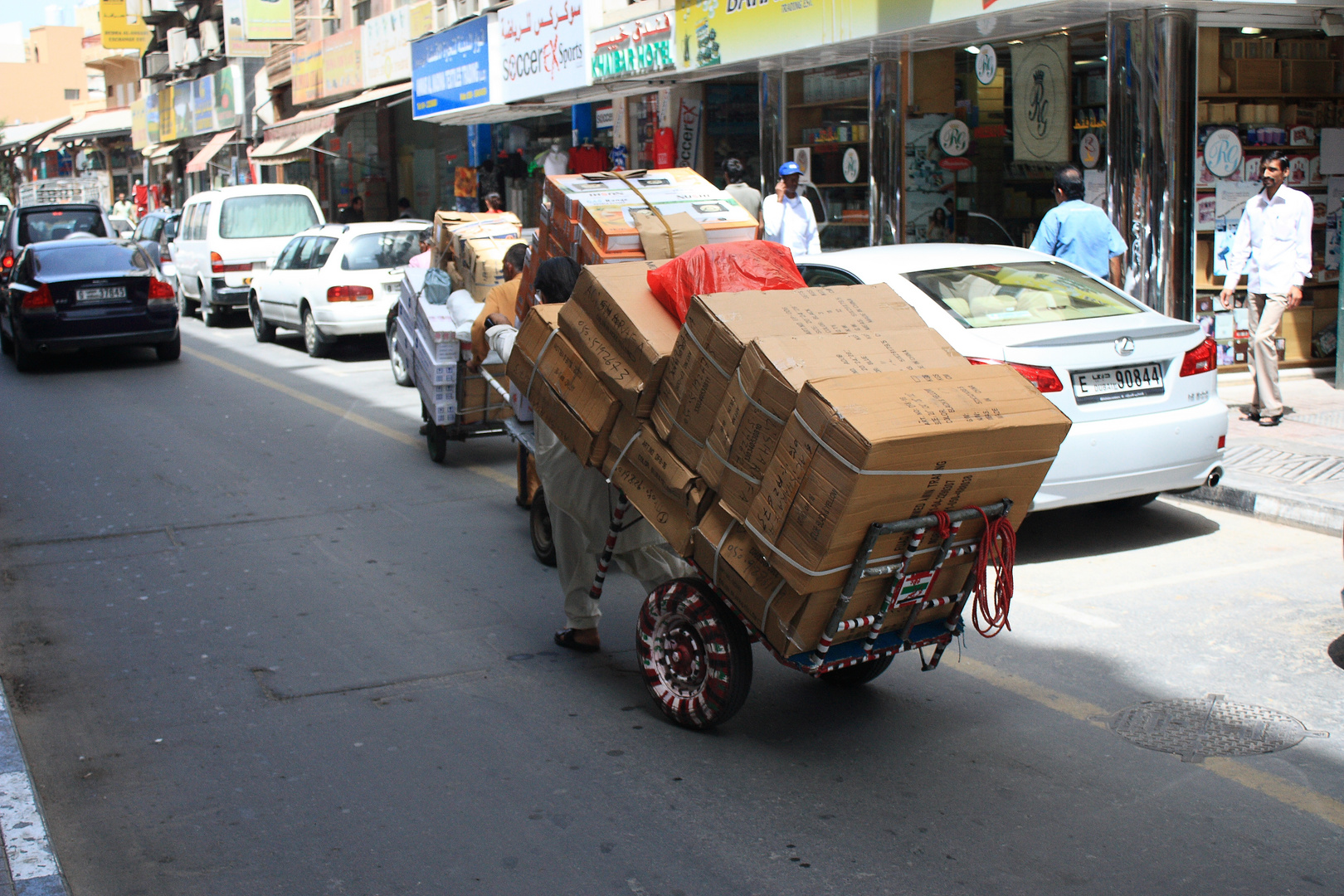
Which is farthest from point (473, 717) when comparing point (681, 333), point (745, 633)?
point (681, 333)

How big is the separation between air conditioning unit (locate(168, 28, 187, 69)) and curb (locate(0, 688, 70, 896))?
45574mm

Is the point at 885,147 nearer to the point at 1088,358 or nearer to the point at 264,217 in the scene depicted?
the point at 1088,358

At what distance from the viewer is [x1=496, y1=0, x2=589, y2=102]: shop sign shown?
1894 cm

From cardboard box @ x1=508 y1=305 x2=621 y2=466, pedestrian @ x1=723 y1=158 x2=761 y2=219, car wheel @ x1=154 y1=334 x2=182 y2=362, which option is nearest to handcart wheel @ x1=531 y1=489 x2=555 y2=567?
cardboard box @ x1=508 y1=305 x2=621 y2=466

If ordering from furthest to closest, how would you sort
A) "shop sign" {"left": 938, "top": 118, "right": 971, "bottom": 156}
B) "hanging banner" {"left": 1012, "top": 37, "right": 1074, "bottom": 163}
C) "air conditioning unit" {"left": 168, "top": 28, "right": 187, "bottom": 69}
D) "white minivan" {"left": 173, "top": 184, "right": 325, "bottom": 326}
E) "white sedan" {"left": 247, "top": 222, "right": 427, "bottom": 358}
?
"air conditioning unit" {"left": 168, "top": 28, "right": 187, "bottom": 69}
"white minivan" {"left": 173, "top": 184, "right": 325, "bottom": 326}
"white sedan" {"left": 247, "top": 222, "right": 427, "bottom": 358}
"shop sign" {"left": 938, "top": 118, "right": 971, "bottom": 156}
"hanging banner" {"left": 1012, "top": 37, "right": 1074, "bottom": 163}

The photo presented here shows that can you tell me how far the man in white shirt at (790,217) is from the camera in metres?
12.9

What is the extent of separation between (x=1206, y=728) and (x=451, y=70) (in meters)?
20.9

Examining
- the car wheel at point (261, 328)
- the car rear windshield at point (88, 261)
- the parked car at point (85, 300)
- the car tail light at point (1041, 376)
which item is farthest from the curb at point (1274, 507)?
the car wheel at point (261, 328)

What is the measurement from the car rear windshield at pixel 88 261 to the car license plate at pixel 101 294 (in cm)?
15

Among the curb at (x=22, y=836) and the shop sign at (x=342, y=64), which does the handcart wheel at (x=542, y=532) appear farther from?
the shop sign at (x=342, y=64)

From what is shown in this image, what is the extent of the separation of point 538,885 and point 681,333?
6.15 ft

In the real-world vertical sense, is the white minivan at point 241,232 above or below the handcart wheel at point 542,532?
above

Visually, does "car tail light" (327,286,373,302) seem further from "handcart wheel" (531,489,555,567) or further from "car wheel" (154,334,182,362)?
"handcart wheel" (531,489,555,567)

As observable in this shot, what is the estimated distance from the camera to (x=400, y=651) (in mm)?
5531
